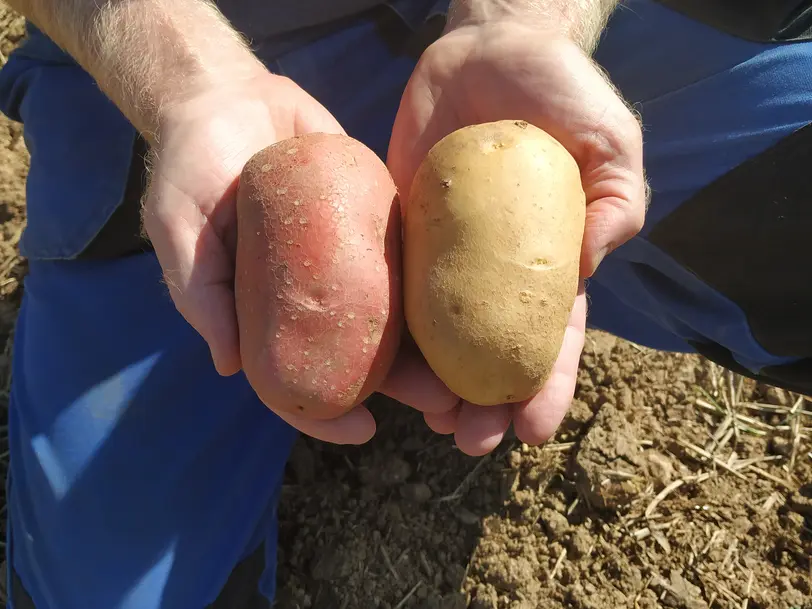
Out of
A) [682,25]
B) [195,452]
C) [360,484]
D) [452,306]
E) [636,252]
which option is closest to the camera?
[452,306]

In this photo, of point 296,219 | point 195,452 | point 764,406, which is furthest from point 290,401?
point 764,406

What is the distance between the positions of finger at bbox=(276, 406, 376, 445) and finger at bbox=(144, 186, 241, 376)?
21cm

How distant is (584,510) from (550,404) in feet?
2.76

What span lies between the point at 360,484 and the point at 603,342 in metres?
1.03

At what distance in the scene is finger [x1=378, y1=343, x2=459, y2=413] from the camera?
5.15 ft

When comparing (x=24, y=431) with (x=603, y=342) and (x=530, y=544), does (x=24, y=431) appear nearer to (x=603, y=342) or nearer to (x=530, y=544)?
(x=530, y=544)

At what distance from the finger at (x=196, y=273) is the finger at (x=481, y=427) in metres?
0.54

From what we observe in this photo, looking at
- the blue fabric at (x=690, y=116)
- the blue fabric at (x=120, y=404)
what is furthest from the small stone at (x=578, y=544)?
the blue fabric at (x=120, y=404)

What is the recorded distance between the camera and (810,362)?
183 centimetres

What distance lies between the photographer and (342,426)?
153cm

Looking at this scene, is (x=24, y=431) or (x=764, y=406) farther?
(x=764, y=406)

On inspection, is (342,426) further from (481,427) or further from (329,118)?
(329,118)

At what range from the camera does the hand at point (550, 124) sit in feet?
5.03

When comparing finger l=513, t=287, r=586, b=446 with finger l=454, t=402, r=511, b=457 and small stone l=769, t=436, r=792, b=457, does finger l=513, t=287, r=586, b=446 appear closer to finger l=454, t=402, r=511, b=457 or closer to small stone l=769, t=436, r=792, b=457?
finger l=454, t=402, r=511, b=457
